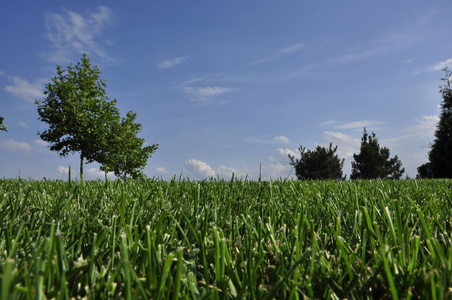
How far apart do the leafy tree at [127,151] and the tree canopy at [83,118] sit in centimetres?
7

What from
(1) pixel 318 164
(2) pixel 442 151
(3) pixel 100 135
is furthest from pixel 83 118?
(2) pixel 442 151

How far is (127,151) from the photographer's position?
25672 millimetres

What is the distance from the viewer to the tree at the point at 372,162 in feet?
97.6

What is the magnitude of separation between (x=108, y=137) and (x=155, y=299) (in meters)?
24.0

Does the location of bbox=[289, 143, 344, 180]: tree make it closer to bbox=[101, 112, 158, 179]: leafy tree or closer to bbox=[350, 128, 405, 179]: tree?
bbox=[350, 128, 405, 179]: tree

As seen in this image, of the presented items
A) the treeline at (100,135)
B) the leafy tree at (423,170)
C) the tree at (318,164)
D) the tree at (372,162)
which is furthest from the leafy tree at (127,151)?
the leafy tree at (423,170)

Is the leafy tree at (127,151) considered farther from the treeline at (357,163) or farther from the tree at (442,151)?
the tree at (442,151)

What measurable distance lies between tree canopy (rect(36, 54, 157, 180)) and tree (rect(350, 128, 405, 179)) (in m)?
19.8

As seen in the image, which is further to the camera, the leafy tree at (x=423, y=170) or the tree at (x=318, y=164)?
the leafy tree at (x=423, y=170)

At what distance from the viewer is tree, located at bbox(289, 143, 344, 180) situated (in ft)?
89.2

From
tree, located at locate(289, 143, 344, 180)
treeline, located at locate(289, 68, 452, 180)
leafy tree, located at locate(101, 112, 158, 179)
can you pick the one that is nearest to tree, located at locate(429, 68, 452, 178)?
treeline, located at locate(289, 68, 452, 180)

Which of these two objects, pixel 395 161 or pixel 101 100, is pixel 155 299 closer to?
pixel 101 100

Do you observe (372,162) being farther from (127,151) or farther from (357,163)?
(127,151)

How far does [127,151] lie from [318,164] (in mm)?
14786
